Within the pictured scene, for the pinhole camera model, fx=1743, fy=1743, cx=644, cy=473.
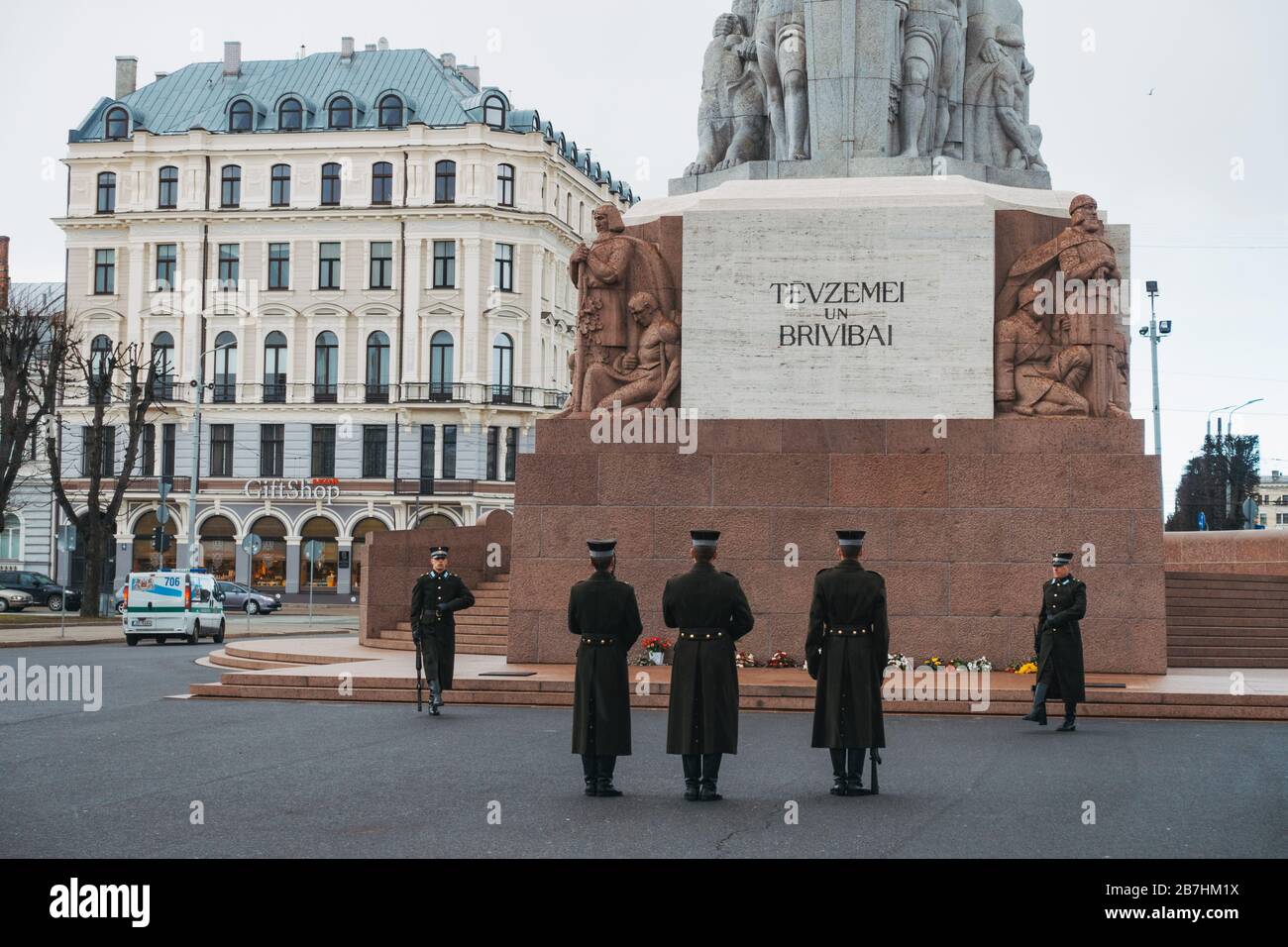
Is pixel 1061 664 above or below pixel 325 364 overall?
below

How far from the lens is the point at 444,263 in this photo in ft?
243

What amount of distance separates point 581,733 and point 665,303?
1064 centimetres

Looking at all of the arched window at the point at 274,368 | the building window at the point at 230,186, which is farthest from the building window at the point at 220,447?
the building window at the point at 230,186

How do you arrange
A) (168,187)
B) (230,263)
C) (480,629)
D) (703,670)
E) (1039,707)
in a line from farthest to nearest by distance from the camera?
(168,187), (230,263), (480,629), (1039,707), (703,670)

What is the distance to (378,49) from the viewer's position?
78.9m

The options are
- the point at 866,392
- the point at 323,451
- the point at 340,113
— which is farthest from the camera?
the point at 340,113

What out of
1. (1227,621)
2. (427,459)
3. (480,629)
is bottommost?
(480,629)

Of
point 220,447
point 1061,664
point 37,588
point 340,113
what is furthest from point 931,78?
point 220,447

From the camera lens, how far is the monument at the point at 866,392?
20.2 m

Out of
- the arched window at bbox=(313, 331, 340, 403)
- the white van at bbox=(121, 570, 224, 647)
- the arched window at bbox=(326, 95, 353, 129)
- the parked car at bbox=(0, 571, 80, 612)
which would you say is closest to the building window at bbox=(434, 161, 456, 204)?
the arched window at bbox=(326, 95, 353, 129)

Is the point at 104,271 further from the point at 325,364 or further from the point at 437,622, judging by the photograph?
the point at 437,622

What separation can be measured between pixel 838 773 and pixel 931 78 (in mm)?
13361

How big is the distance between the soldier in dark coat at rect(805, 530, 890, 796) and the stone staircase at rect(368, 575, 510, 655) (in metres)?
10.9

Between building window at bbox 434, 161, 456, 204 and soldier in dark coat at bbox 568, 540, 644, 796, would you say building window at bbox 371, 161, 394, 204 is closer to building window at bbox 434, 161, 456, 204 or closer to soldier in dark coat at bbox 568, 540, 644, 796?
building window at bbox 434, 161, 456, 204
